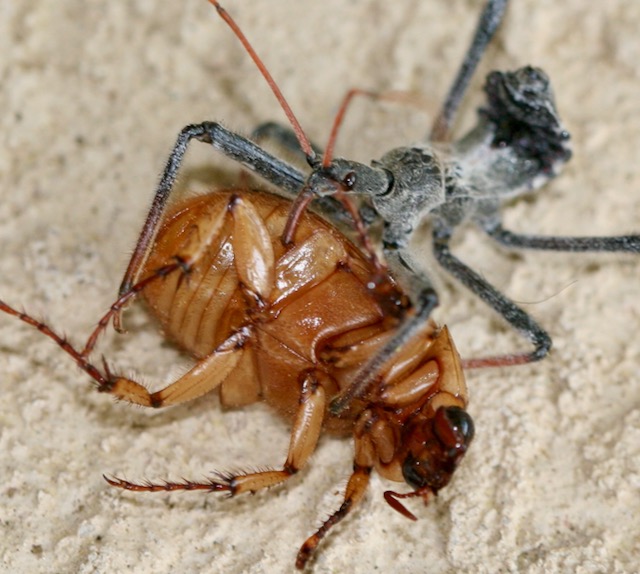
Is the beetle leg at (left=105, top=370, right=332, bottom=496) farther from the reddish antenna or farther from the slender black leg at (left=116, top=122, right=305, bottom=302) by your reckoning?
the reddish antenna

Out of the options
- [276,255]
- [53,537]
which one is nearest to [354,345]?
[276,255]

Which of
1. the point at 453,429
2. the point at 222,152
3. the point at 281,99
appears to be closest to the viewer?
the point at 453,429

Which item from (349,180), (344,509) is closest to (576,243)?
(349,180)

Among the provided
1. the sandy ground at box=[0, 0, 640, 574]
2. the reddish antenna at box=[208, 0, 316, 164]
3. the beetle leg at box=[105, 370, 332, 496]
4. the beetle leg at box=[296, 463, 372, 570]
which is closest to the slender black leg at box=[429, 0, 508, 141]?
the sandy ground at box=[0, 0, 640, 574]

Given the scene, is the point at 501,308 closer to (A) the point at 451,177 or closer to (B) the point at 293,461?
(A) the point at 451,177

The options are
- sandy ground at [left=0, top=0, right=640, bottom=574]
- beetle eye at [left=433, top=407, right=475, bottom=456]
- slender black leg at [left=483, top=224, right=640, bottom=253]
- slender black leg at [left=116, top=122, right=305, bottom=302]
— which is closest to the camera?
beetle eye at [left=433, top=407, right=475, bottom=456]

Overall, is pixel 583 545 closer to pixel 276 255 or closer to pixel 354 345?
pixel 354 345
